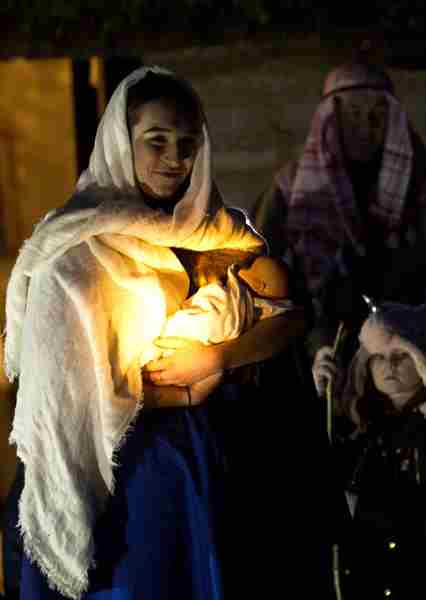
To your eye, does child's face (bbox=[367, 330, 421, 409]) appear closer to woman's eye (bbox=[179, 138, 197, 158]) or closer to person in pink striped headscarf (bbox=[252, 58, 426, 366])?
person in pink striped headscarf (bbox=[252, 58, 426, 366])

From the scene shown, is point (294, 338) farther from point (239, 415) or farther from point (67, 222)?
point (67, 222)

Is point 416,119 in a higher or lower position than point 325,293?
higher

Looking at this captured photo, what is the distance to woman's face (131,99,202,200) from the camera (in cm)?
223

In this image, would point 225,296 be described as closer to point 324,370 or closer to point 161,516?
point 161,516

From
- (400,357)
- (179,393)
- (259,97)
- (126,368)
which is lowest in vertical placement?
(400,357)

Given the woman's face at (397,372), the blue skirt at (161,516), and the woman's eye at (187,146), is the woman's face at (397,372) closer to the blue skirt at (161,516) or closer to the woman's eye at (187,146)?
the blue skirt at (161,516)

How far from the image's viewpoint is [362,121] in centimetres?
396

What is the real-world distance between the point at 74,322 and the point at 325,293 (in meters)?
1.96

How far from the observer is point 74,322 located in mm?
2141

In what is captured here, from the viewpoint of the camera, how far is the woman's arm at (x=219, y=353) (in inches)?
88.6

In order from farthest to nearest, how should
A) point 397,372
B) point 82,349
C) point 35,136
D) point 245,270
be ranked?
point 35,136 → point 397,372 → point 245,270 → point 82,349

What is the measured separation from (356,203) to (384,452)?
1380mm

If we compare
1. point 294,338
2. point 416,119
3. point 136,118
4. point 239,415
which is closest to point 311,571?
point 239,415

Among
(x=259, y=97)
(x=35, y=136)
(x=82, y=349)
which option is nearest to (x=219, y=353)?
(x=82, y=349)
